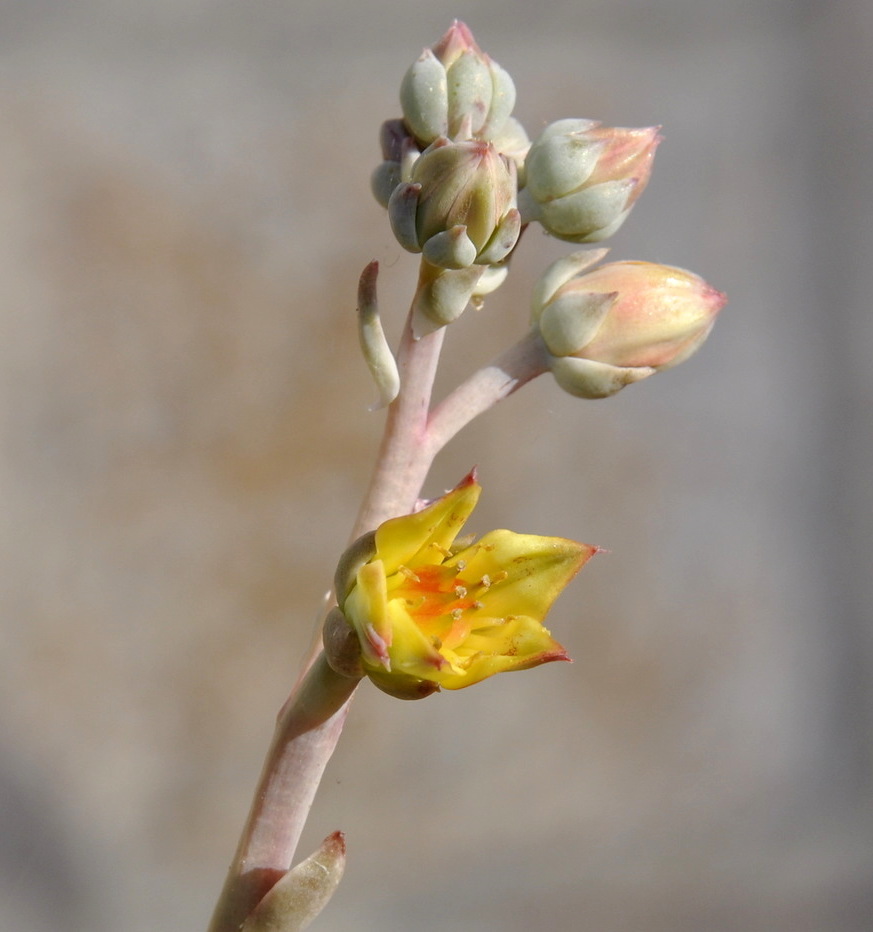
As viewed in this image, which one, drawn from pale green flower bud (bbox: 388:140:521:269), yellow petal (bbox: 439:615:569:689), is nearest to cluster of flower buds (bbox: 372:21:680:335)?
pale green flower bud (bbox: 388:140:521:269)

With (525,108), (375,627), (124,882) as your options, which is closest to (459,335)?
(525,108)

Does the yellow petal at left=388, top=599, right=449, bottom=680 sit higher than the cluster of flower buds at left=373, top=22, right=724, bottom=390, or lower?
lower

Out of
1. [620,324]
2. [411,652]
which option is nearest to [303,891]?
[411,652]

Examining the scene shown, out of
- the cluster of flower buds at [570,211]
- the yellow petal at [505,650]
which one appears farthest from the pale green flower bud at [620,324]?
the yellow petal at [505,650]

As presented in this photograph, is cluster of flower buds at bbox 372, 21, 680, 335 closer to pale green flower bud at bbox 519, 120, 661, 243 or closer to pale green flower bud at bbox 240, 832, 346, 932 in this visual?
pale green flower bud at bbox 519, 120, 661, 243

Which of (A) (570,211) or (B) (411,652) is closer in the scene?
(B) (411,652)

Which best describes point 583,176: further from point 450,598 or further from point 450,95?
point 450,598

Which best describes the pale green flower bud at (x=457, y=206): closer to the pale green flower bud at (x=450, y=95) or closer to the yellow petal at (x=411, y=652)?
the pale green flower bud at (x=450, y=95)
